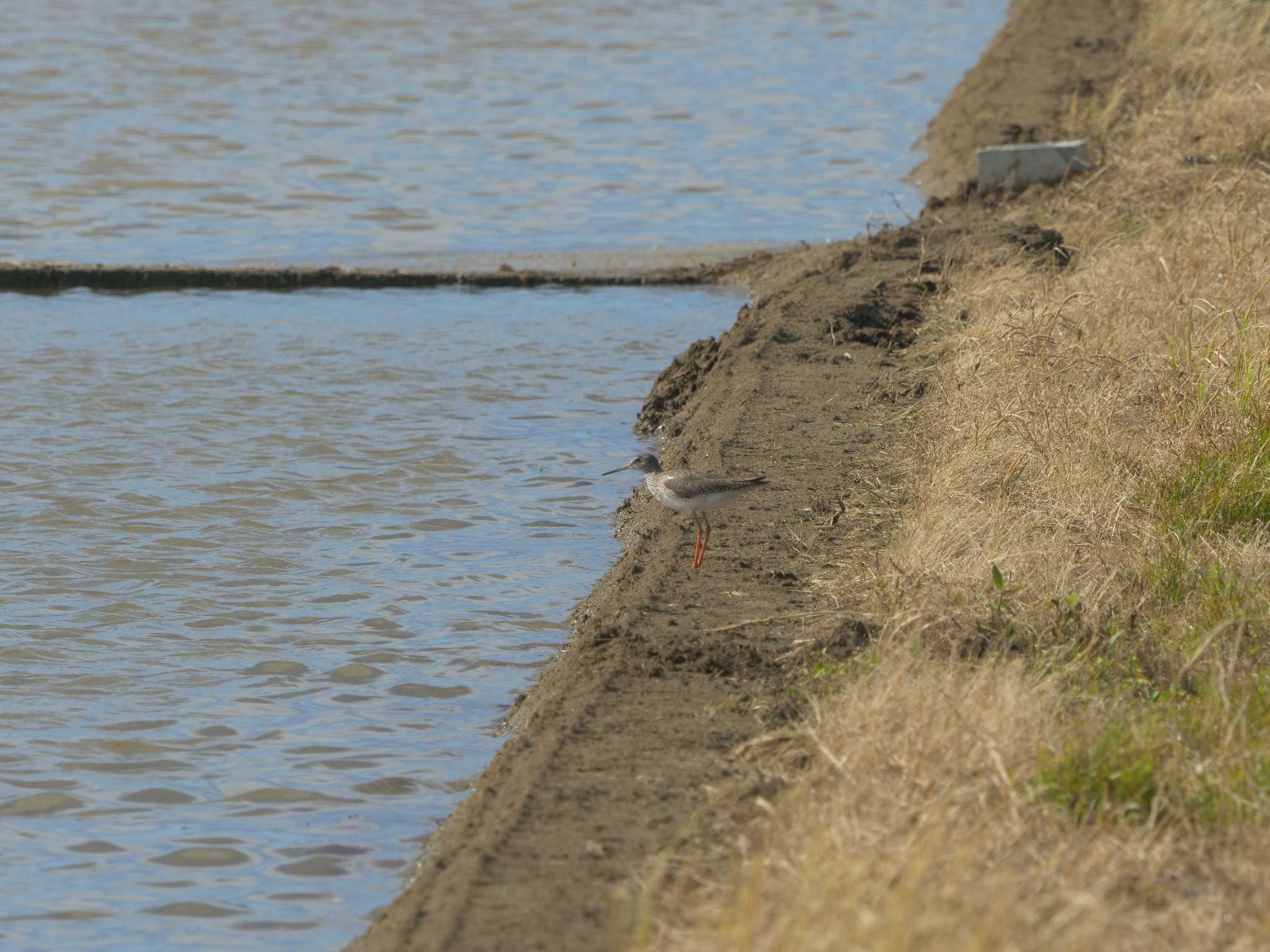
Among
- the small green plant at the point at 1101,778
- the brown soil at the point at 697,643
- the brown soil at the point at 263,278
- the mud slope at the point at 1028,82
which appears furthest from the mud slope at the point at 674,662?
the mud slope at the point at 1028,82

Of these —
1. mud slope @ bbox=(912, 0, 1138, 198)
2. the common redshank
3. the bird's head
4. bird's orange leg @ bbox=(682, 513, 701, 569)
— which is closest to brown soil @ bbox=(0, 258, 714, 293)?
mud slope @ bbox=(912, 0, 1138, 198)

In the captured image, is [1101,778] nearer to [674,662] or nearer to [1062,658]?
[1062,658]

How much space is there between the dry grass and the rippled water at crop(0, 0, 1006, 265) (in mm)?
7168

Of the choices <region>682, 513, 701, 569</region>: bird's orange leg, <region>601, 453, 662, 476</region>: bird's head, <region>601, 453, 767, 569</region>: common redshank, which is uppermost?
<region>601, 453, 662, 476</region>: bird's head

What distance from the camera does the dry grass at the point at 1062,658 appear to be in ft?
14.3

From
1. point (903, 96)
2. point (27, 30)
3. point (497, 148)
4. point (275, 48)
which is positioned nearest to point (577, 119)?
point (497, 148)

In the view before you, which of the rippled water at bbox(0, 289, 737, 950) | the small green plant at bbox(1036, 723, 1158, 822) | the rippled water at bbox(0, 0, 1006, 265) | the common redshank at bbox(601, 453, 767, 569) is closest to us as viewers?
the small green plant at bbox(1036, 723, 1158, 822)

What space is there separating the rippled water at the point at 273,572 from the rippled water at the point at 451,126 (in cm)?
245

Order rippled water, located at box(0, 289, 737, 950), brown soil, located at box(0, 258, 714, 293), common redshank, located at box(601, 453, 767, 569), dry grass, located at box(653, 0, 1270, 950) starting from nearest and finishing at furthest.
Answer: dry grass, located at box(653, 0, 1270, 950), rippled water, located at box(0, 289, 737, 950), common redshank, located at box(601, 453, 767, 569), brown soil, located at box(0, 258, 714, 293)

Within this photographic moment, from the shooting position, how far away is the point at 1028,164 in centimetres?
1540

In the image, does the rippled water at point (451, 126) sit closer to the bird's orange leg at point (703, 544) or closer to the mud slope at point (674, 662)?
the mud slope at point (674, 662)

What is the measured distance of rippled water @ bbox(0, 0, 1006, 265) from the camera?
17281 mm

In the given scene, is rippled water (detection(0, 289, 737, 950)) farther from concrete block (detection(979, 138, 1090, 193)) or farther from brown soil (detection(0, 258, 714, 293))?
concrete block (detection(979, 138, 1090, 193))

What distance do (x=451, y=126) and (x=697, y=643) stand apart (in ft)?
53.8
